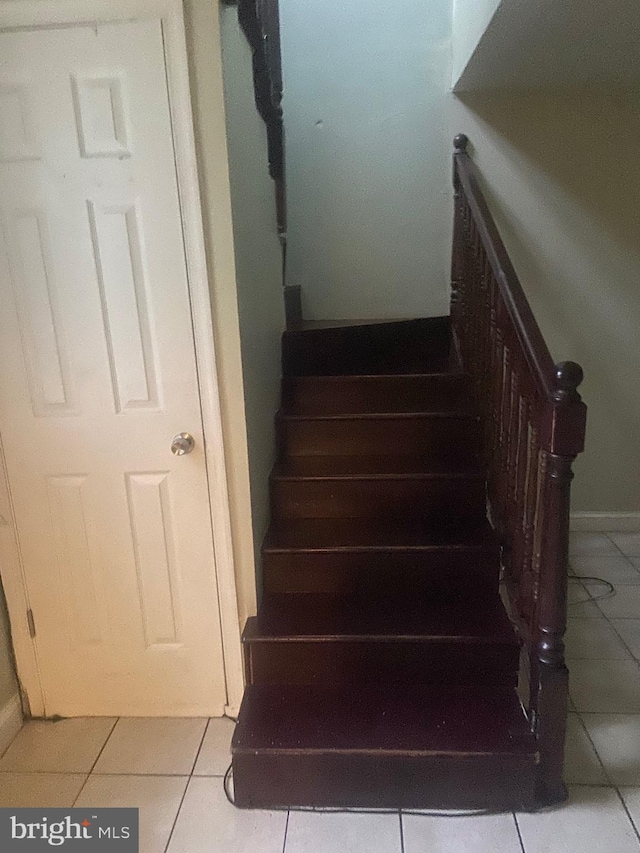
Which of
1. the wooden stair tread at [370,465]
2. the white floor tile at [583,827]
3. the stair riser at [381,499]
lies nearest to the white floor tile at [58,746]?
the stair riser at [381,499]

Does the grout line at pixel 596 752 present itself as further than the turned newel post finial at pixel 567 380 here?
Yes

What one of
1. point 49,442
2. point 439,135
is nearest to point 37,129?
point 49,442

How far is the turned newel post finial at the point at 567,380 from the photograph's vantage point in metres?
1.38

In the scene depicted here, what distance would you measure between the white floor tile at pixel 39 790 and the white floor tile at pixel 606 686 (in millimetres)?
1613

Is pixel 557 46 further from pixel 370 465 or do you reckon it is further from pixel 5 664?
pixel 5 664

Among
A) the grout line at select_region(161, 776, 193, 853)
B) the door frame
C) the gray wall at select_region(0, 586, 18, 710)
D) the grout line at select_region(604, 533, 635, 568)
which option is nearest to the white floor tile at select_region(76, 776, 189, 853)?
the grout line at select_region(161, 776, 193, 853)

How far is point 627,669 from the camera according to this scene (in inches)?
85.7

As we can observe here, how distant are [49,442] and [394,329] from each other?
165 cm

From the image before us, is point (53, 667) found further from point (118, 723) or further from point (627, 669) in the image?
point (627, 669)

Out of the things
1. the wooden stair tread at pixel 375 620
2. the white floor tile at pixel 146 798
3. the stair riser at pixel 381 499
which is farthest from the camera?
the stair riser at pixel 381 499

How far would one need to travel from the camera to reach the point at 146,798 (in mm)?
1696

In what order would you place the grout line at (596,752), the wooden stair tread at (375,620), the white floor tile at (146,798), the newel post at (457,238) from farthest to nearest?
the newel post at (457,238)
the wooden stair tread at (375,620)
the grout line at (596,752)
the white floor tile at (146,798)

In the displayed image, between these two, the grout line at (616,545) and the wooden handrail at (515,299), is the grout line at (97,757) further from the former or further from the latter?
the grout line at (616,545)

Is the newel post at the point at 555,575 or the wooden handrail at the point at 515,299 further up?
the wooden handrail at the point at 515,299
